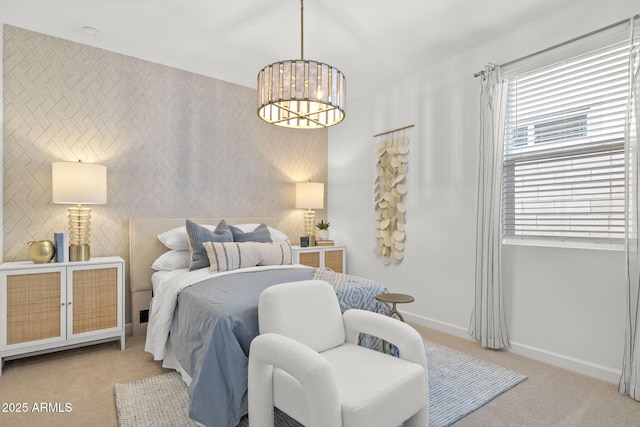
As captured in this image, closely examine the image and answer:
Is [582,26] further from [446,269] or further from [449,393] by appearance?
[449,393]

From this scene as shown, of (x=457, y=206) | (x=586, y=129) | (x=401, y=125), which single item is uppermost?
(x=401, y=125)

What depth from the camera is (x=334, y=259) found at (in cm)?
435

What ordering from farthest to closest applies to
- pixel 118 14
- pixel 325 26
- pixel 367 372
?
pixel 325 26, pixel 118 14, pixel 367 372

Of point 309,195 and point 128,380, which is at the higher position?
point 309,195

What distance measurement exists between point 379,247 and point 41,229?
3.26m

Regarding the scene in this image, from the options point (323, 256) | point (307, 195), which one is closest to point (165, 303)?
point (323, 256)

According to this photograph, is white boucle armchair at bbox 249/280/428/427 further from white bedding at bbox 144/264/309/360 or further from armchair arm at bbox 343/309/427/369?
white bedding at bbox 144/264/309/360

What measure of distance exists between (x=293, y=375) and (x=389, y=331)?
0.59 metres

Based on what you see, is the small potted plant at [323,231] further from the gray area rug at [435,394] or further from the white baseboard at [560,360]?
the gray area rug at [435,394]

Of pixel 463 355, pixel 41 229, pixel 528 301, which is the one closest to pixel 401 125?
pixel 528 301

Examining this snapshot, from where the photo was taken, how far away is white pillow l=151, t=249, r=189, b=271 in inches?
121

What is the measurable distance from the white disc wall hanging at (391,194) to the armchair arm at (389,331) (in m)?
2.01

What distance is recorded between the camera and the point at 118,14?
8.73 ft

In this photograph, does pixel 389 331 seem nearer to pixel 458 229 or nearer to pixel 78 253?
pixel 458 229
